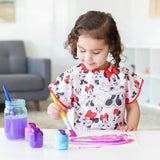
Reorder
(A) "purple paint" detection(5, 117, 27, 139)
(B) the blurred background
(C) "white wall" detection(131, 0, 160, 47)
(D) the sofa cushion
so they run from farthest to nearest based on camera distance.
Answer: (C) "white wall" detection(131, 0, 160, 47), (B) the blurred background, (D) the sofa cushion, (A) "purple paint" detection(5, 117, 27, 139)

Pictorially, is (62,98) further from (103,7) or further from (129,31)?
(129,31)

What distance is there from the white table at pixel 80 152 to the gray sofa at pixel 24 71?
107cm

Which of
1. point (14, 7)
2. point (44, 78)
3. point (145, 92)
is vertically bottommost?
point (145, 92)

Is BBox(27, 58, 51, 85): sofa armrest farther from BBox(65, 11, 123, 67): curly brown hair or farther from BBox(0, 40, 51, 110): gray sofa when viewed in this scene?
BBox(65, 11, 123, 67): curly brown hair

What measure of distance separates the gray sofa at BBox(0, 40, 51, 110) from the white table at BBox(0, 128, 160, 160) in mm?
1073

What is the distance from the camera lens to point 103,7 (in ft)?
7.82

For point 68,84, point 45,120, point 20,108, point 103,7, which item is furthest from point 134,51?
point 20,108

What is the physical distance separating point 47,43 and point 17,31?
0.28 metres

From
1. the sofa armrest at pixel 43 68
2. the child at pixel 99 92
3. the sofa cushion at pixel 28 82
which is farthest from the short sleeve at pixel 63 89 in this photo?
the sofa armrest at pixel 43 68

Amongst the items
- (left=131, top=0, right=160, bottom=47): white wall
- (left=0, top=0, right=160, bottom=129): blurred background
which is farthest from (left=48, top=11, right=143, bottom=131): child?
(left=131, top=0, right=160, bottom=47): white wall

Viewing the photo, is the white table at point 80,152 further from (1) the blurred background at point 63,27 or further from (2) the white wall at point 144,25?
(2) the white wall at point 144,25

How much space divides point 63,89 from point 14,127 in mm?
219

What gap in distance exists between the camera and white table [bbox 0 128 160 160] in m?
0.59

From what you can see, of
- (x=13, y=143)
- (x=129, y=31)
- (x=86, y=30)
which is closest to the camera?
(x=13, y=143)
